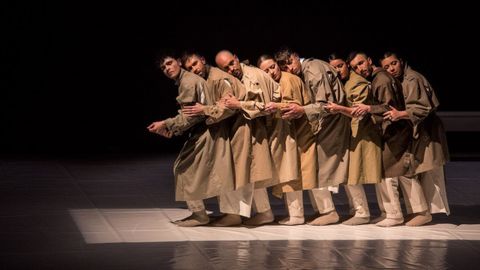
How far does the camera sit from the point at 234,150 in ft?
25.8

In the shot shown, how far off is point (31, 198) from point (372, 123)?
3204 mm

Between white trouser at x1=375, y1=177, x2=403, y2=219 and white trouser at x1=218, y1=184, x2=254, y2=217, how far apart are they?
0.98 m

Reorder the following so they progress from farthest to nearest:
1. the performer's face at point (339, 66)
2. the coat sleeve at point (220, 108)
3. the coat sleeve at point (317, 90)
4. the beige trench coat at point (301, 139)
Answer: the performer's face at point (339, 66)
the beige trench coat at point (301, 139)
the coat sleeve at point (317, 90)
the coat sleeve at point (220, 108)

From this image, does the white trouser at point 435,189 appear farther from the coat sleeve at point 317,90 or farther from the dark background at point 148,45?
the dark background at point 148,45

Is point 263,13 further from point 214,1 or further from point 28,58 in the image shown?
point 28,58

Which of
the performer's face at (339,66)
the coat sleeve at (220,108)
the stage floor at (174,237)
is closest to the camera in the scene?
the stage floor at (174,237)

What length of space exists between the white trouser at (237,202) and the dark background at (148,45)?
575 centimetres

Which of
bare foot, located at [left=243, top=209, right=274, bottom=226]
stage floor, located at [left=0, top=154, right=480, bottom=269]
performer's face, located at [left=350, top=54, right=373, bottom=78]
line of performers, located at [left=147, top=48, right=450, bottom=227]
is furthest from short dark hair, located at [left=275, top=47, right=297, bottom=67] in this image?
stage floor, located at [left=0, top=154, right=480, bottom=269]

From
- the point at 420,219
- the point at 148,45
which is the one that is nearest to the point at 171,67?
the point at 420,219

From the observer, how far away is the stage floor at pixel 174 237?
6613 millimetres

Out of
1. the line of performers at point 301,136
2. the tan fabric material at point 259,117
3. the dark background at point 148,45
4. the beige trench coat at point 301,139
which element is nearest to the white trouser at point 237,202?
the line of performers at point 301,136

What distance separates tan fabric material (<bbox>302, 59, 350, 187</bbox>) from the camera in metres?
7.87

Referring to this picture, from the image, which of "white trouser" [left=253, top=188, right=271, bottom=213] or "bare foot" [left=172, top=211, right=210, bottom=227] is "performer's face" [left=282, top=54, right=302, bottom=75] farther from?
"bare foot" [left=172, top=211, right=210, bottom=227]

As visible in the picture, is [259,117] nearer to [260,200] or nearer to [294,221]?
[260,200]
